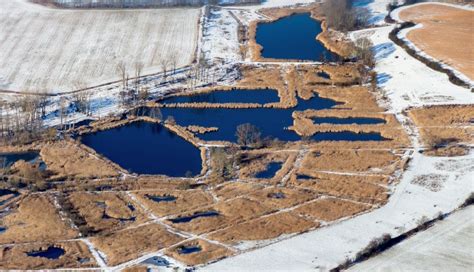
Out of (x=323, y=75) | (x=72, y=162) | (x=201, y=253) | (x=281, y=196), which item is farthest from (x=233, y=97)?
(x=201, y=253)

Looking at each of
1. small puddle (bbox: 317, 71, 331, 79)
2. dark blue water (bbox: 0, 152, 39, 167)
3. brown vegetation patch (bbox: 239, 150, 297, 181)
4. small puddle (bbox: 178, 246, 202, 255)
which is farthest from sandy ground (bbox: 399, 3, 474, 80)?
dark blue water (bbox: 0, 152, 39, 167)

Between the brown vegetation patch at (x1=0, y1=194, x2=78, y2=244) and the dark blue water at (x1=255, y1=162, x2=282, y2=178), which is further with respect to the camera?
the dark blue water at (x1=255, y1=162, x2=282, y2=178)

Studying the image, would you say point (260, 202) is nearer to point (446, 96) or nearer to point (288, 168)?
point (288, 168)

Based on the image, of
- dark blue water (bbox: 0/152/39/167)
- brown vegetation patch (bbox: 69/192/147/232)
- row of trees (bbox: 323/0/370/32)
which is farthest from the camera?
row of trees (bbox: 323/0/370/32)

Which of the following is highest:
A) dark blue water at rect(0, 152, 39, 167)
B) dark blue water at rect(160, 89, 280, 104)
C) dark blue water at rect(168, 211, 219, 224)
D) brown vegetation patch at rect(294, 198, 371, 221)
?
dark blue water at rect(160, 89, 280, 104)

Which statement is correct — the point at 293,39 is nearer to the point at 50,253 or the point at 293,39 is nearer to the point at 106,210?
the point at 106,210

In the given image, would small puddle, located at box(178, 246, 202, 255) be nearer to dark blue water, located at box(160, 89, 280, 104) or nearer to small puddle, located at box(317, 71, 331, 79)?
dark blue water, located at box(160, 89, 280, 104)

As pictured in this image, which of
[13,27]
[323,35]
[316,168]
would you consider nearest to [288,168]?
[316,168]
